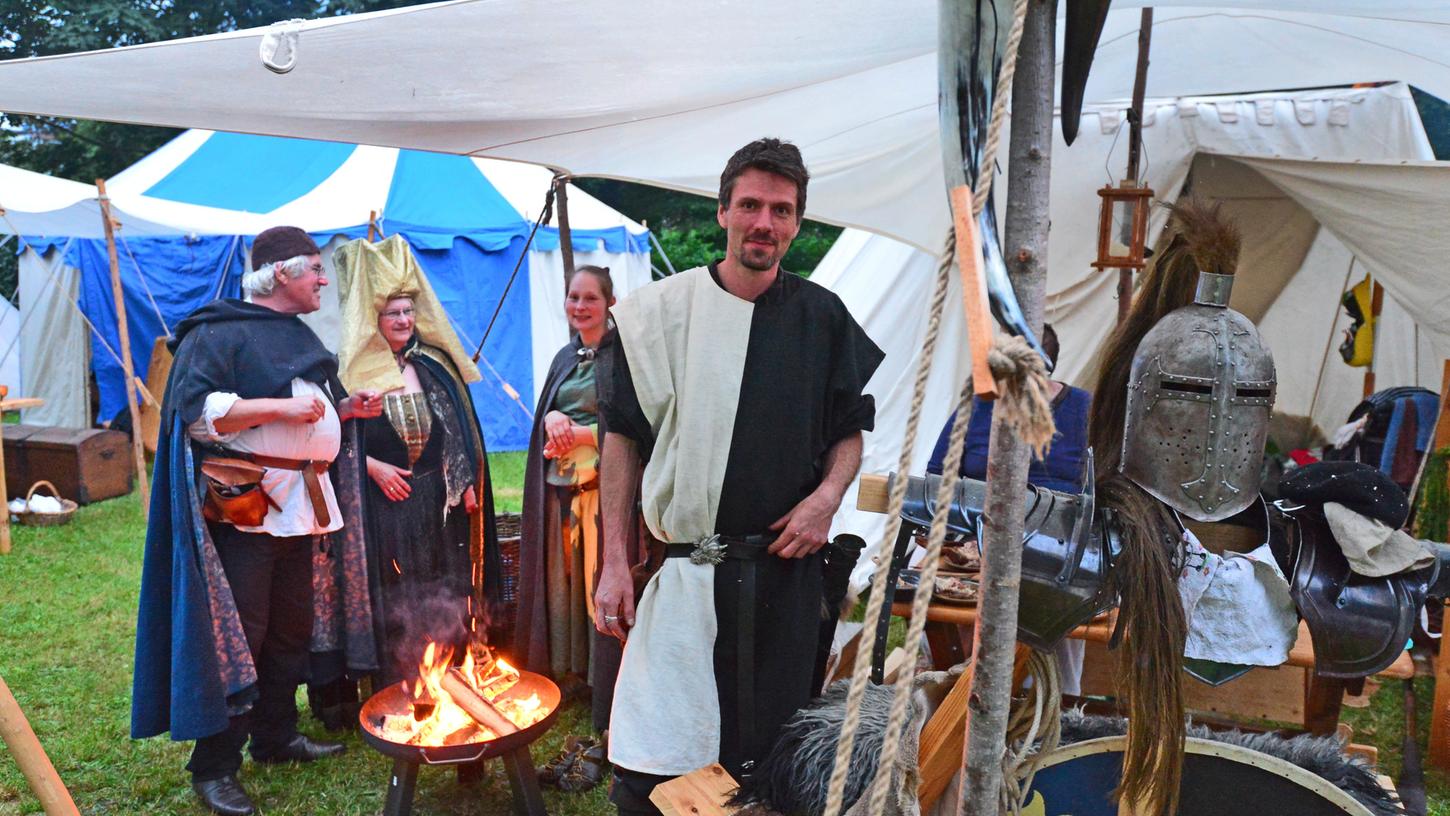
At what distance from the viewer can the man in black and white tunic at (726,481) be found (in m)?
2.02

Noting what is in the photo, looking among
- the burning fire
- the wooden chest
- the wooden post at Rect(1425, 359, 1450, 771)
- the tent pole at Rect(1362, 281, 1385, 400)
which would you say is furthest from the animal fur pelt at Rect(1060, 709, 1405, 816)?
the wooden chest

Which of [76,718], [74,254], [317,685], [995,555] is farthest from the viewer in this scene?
[74,254]

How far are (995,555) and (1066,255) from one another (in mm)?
4087

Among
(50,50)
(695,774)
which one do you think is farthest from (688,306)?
(50,50)

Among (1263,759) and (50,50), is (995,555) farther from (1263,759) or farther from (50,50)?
(50,50)

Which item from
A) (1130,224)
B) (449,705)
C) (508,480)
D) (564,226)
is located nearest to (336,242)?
(508,480)

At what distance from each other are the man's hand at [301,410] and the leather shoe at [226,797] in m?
1.12

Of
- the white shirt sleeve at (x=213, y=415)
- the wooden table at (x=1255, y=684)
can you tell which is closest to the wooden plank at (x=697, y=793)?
the wooden table at (x=1255, y=684)

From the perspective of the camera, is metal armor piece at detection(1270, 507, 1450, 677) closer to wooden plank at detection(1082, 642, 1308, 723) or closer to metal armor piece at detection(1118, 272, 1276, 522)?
metal armor piece at detection(1118, 272, 1276, 522)

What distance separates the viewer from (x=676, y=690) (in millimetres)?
2053

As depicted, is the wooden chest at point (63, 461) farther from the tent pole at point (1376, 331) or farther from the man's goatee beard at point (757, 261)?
the tent pole at point (1376, 331)

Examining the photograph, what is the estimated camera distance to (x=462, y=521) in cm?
367

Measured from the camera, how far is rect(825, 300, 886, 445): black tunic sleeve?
2.13 metres

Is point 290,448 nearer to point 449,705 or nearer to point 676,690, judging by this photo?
point 449,705
